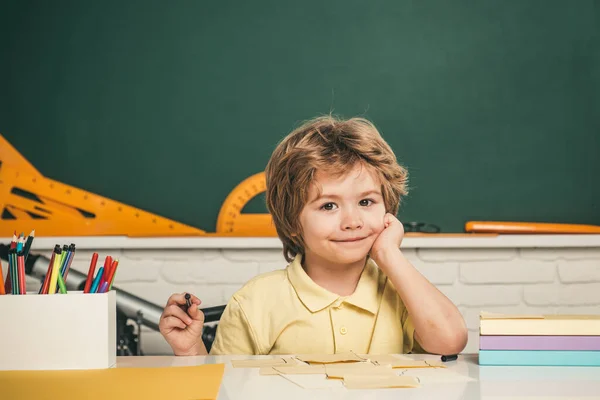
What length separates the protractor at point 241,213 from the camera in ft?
6.08

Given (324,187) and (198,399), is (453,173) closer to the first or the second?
(324,187)

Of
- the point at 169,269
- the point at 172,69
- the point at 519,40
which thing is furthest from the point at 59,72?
the point at 519,40

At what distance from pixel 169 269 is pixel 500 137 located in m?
0.93

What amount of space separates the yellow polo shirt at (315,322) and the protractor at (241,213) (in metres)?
0.80

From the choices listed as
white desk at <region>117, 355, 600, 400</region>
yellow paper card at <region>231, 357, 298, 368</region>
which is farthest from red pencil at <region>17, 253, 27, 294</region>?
yellow paper card at <region>231, 357, 298, 368</region>

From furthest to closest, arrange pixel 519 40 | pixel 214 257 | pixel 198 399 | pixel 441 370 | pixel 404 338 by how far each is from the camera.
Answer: pixel 519 40
pixel 214 257
pixel 404 338
pixel 441 370
pixel 198 399

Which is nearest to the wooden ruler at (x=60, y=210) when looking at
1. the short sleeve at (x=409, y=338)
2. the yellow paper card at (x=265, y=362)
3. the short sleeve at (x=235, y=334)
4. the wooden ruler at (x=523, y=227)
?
the wooden ruler at (x=523, y=227)

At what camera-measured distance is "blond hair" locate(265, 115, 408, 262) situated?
3.46 ft

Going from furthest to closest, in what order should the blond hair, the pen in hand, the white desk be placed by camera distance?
the blond hair < the pen in hand < the white desk

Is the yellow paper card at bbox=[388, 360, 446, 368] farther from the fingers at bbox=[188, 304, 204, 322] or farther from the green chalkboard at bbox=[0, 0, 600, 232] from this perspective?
the green chalkboard at bbox=[0, 0, 600, 232]

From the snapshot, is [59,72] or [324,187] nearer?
[324,187]

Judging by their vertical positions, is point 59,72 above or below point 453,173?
above

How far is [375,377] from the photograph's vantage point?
73 cm

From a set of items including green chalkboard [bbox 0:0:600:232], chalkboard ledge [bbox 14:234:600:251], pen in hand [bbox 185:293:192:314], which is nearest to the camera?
pen in hand [bbox 185:293:192:314]
